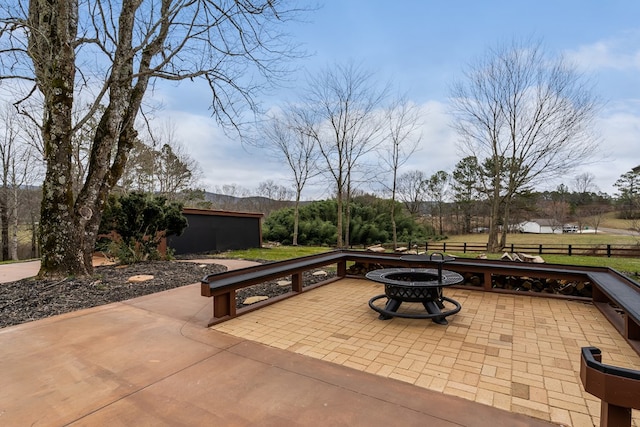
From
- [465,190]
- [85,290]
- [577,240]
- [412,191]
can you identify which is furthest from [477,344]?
[465,190]

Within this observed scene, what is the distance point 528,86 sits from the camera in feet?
40.3

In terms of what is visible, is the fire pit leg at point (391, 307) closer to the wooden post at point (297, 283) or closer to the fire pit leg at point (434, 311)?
the fire pit leg at point (434, 311)

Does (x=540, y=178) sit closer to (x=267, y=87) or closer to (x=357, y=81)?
(x=357, y=81)

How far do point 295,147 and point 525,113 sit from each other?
35.5 ft

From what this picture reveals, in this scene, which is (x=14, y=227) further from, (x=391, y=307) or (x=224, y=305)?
(x=391, y=307)

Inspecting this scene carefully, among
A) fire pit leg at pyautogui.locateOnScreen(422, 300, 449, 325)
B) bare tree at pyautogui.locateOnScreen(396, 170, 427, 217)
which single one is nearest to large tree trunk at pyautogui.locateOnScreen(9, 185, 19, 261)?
fire pit leg at pyautogui.locateOnScreen(422, 300, 449, 325)

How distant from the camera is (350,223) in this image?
18656 millimetres

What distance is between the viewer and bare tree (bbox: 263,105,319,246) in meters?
15.3

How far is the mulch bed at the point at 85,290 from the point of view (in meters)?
3.62

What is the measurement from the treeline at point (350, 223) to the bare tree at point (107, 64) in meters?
11.5

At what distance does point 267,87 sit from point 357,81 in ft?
26.8

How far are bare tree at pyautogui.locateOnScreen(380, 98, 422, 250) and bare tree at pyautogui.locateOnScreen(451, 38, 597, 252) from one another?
196 centimetres

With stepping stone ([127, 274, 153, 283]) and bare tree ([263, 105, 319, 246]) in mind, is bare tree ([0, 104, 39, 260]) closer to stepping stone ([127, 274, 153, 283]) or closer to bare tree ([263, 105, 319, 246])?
bare tree ([263, 105, 319, 246])

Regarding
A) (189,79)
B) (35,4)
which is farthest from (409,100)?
(35,4)
